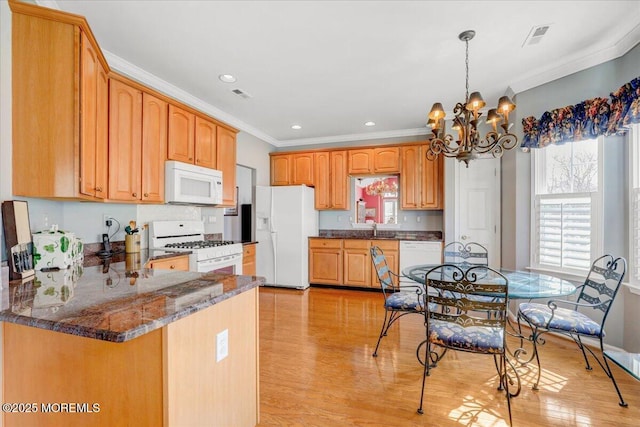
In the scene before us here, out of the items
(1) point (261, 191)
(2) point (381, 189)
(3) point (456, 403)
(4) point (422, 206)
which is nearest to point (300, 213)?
(1) point (261, 191)

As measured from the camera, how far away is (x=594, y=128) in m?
2.63

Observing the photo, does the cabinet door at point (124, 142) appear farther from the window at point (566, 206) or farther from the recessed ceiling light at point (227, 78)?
the window at point (566, 206)

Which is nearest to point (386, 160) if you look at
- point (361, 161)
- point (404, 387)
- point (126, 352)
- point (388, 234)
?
point (361, 161)

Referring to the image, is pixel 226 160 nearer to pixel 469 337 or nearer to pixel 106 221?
pixel 106 221

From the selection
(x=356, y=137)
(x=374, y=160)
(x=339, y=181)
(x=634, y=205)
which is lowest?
(x=634, y=205)

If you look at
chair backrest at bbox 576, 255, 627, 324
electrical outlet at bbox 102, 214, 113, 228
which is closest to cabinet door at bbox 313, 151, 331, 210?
electrical outlet at bbox 102, 214, 113, 228

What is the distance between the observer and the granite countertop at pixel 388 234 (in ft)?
16.0

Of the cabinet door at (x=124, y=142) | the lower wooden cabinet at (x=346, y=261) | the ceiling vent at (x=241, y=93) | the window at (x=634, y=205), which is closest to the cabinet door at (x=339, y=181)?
the lower wooden cabinet at (x=346, y=261)

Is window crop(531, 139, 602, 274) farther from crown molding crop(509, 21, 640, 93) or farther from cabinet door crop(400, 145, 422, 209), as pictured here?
cabinet door crop(400, 145, 422, 209)

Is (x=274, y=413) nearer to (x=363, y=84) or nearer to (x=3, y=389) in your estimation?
(x=3, y=389)

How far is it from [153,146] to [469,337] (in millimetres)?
3186

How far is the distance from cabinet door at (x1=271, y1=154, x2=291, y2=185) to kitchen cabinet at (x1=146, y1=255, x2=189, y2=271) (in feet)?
9.51

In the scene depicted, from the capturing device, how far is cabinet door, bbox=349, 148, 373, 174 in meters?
5.15

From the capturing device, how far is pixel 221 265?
3318 mm
